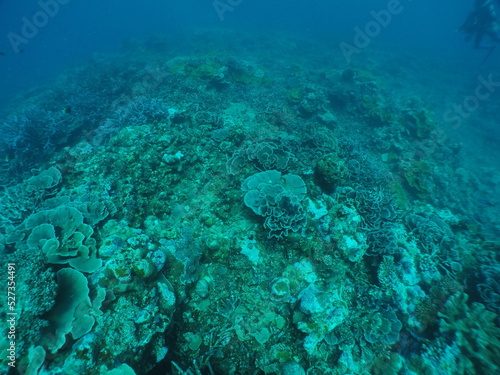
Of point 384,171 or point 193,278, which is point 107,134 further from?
point 384,171

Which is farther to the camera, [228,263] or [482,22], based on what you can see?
[482,22]

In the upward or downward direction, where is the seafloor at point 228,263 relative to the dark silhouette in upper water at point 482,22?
downward

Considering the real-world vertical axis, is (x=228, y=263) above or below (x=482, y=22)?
below

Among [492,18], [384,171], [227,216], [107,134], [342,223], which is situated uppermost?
[492,18]

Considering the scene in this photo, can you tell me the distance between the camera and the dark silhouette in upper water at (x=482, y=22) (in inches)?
798

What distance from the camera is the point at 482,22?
21.2 metres

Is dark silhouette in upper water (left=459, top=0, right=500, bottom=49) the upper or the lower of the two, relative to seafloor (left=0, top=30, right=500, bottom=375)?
upper

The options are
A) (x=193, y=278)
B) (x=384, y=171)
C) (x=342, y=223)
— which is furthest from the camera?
(x=384, y=171)

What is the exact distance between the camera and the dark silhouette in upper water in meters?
20.3

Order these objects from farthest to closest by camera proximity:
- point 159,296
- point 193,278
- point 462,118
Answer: point 462,118 < point 193,278 < point 159,296

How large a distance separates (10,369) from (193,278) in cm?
226

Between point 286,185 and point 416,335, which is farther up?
point 286,185

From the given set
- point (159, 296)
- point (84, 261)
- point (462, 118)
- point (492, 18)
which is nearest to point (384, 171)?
point (159, 296)

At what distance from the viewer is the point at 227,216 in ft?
16.9
